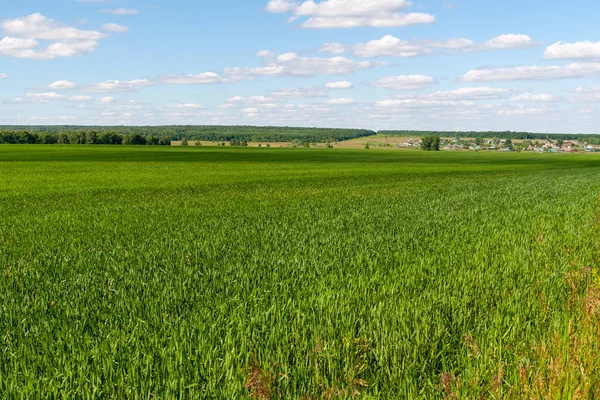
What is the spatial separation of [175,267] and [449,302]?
5.32 meters

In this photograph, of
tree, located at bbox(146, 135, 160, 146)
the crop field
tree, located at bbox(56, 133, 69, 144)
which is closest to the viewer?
the crop field

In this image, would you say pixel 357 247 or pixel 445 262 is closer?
pixel 445 262

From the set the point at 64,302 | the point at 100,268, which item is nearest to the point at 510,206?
the point at 100,268

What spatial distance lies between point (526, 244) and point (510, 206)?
1092 centimetres

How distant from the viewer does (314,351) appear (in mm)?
5211

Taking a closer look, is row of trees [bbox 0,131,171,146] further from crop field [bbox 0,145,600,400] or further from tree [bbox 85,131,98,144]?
crop field [bbox 0,145,600,400]

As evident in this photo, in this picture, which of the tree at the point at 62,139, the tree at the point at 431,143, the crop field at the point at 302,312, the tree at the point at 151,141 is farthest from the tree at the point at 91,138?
the crop field at the point at 302,312

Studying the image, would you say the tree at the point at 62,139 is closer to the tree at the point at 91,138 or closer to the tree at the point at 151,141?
the tree at the point at 91,138

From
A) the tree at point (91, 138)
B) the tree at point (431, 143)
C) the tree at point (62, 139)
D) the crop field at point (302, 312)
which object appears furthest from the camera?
the tree at point (431, 143)

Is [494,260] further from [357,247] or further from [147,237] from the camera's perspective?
[147,237]

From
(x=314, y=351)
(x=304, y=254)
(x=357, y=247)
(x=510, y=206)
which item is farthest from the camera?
(x=510, y=206)

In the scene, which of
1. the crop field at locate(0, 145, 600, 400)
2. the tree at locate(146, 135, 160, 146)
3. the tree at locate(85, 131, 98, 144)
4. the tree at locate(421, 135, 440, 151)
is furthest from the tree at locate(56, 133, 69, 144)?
the crop field at locate(0, 145, 600, 400)

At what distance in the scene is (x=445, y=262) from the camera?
1010 centimetres

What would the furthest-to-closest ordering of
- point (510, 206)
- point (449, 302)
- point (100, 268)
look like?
point (510, 206) < point (100, 268) < point (449, 302)
